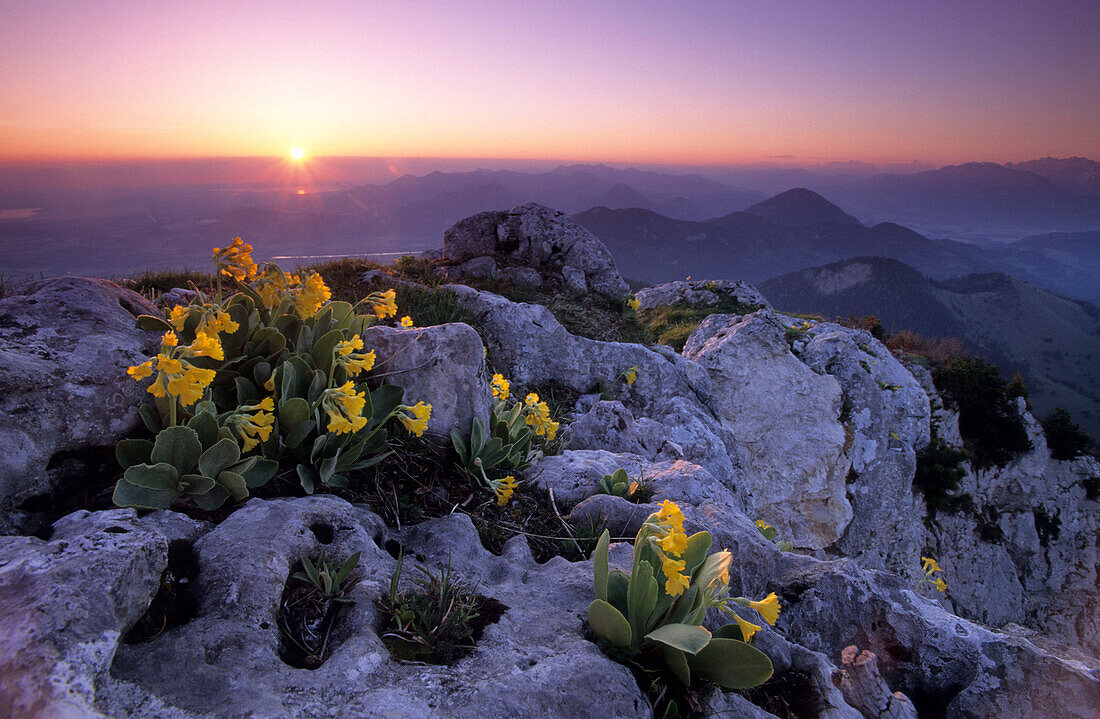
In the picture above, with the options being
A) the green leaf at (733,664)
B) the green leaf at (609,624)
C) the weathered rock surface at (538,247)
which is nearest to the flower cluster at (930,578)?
the weathered rock surface at (538,247)

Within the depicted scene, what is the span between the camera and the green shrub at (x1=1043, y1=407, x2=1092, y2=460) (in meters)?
21.7

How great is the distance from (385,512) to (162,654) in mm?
1615

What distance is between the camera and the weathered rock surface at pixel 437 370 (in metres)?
4.30

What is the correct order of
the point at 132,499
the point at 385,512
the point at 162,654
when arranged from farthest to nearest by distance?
the point at 385,512 < the point at 132,499 < the point at 162,654

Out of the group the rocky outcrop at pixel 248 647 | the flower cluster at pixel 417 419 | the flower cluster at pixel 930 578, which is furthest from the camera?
the flower cluster at pixel 930 578

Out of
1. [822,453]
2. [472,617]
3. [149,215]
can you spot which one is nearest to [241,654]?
[472,617]

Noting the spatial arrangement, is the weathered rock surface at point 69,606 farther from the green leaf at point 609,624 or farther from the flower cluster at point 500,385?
the flower cluster at point 500,385

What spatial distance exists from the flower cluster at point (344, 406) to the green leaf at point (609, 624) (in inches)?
66.0

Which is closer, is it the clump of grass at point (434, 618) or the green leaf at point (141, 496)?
the clump of grass at point (434, 618)

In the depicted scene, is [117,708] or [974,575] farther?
[974,575]

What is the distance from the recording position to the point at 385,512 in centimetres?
352

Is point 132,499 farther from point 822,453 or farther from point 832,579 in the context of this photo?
point 822,453

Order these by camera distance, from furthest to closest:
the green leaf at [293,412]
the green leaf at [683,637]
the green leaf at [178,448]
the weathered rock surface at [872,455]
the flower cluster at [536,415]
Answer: the weathered rock surface at [872,455] → the flower cluster at [536,415] → the green leaf at [293,412] → the green leaf at [178,448] → the green leaf at [683,637]

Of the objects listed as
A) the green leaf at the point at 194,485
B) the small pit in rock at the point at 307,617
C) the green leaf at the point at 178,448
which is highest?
the green leaf at the point at 178,448
